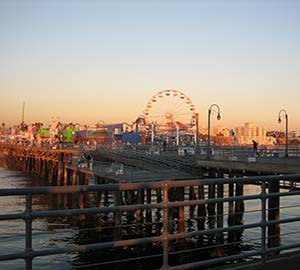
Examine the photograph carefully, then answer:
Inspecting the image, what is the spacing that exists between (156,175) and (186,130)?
53671 millimetres

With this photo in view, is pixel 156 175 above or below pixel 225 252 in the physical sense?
above

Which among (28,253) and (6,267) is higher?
(28,253)

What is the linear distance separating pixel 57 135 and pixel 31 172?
25319 mm

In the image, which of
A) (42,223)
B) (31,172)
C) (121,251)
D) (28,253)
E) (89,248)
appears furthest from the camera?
(31,172)

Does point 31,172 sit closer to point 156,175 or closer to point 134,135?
point 134,135

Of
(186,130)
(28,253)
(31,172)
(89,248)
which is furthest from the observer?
(186,130)

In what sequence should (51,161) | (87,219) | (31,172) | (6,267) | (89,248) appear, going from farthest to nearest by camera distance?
(31,172) → (51,161) → (87,219) → (6,267) → (89,248)

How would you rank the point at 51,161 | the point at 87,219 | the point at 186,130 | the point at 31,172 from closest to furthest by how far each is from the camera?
the point at 87,219 → the point at 51,161 → the point at 31,172 → the point at 186,130

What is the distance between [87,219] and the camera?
88.0ft

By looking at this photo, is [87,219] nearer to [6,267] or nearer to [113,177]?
[113,177]

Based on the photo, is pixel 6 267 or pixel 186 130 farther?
pixel 186 130

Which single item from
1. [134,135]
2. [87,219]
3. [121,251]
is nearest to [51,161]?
[134,135]

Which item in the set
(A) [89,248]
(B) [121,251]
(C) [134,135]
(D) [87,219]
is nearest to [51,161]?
(C) [134,135]

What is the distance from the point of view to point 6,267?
1605cm
